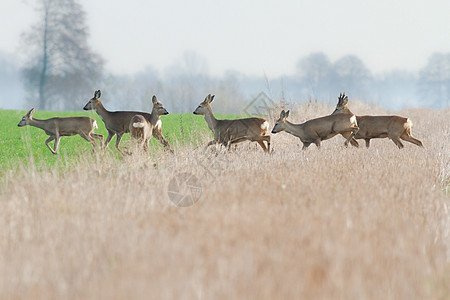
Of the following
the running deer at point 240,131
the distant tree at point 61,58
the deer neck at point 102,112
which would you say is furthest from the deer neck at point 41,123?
the distant tree at point 61,58

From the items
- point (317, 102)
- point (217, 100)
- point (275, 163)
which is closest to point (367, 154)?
point (275, 163)

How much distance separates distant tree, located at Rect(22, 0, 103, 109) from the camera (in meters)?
39.1

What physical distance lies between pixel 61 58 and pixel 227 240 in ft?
130

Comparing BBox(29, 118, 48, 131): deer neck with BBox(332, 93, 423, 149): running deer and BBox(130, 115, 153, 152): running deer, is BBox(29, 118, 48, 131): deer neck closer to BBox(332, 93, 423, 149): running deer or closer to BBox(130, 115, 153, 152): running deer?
BBox(130, 115, 153, 152): running deer

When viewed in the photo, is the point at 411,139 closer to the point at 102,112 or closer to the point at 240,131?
the point at 240,131

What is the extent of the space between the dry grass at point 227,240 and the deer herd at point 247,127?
4646 mm

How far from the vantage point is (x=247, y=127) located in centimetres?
1077

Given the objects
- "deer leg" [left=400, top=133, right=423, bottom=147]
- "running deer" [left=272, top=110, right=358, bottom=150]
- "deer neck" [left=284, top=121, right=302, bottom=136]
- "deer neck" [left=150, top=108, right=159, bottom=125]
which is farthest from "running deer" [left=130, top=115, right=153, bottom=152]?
"deer leg" [left=400, top=133, right=423, bottom=147]

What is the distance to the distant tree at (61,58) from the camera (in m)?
39.1

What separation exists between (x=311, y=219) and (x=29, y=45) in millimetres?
39840

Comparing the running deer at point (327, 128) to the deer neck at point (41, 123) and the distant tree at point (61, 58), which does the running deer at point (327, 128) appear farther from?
the distant tree at point (61, 58)

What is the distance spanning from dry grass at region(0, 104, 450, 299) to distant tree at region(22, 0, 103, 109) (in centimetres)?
3562

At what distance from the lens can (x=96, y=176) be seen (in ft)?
21.4

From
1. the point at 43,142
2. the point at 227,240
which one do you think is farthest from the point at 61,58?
the point at 227,240
